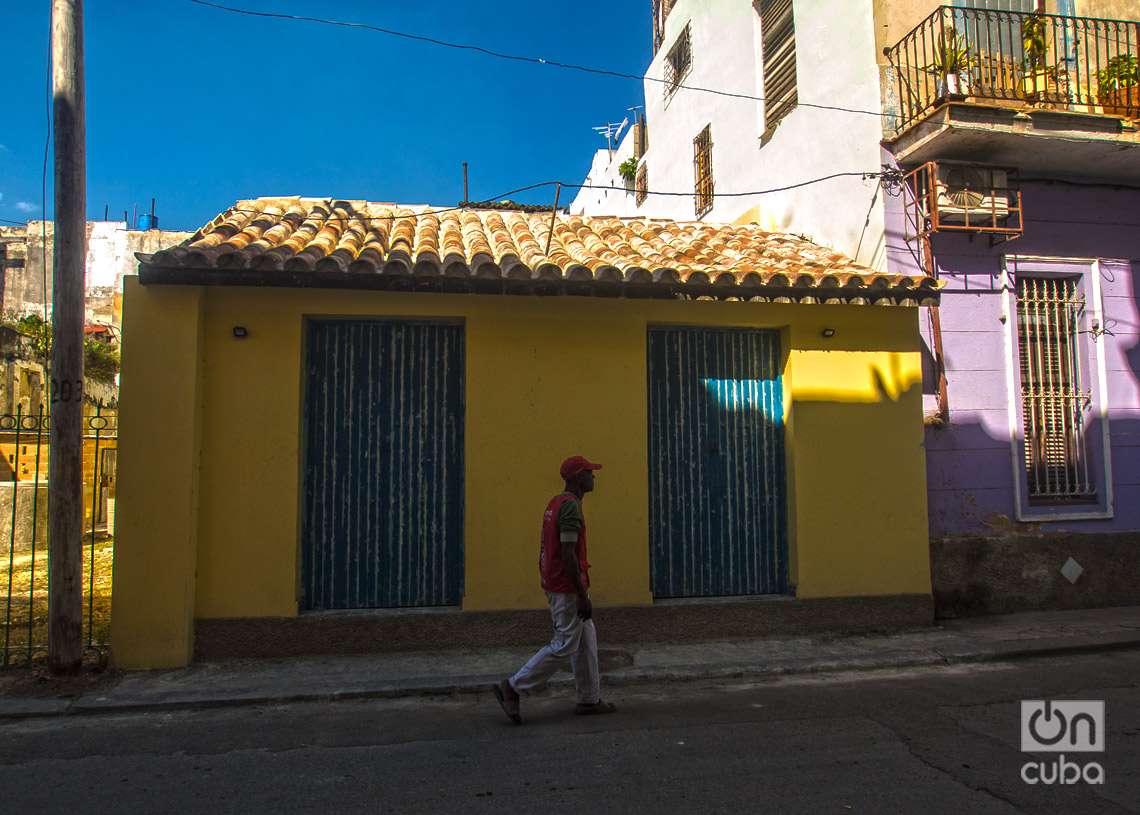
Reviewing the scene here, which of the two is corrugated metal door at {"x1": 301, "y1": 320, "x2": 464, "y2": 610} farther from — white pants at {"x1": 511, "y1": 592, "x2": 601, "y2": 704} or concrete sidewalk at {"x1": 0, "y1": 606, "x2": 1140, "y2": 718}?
white pants at {"x1": 511, "y1": 592, "x2": 601, "y2": 704}

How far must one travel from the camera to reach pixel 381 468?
7062 millimetres

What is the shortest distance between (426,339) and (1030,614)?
662 cm

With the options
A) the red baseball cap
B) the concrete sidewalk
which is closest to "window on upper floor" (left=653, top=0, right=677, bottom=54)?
the concrete sidewalk

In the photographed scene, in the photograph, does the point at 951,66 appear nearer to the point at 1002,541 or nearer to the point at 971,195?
the point at 971,195

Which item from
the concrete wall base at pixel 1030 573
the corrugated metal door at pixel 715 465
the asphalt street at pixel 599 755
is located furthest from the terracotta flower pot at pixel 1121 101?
the asphalt street at pixel 599 755

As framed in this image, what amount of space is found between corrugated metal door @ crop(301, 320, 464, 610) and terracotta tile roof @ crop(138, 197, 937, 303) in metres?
0.73

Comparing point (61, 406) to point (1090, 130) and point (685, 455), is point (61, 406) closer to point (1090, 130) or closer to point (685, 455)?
point (685, 455)

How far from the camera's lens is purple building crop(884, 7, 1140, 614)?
8117mm

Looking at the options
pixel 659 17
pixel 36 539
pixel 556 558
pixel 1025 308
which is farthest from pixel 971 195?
pixel 36 539

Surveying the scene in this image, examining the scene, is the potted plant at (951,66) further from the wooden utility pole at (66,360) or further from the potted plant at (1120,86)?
the wooden utility pole at (66,360)

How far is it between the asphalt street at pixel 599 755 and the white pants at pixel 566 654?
230mm

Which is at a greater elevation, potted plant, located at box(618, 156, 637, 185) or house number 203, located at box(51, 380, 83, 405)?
potted plant, located at box(618, 156, 637, 185)

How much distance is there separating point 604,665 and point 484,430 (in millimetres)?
2239

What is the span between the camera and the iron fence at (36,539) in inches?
250
